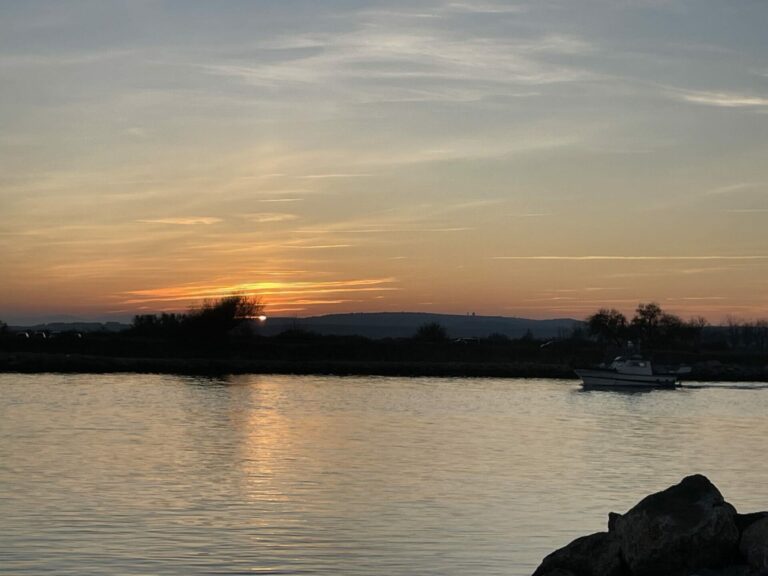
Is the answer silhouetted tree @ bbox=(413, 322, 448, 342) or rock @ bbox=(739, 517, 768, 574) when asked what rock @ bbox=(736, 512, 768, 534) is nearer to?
rock @ bbox=(739, 517, 768, 574)

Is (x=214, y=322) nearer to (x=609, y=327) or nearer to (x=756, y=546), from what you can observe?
(x=609, y=327)

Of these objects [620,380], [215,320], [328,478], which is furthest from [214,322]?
[328,478]

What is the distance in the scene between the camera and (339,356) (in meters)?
120

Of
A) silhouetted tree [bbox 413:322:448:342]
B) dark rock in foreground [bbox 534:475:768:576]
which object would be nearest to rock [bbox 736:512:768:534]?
dark rock in foreground [bbox 534:475:768:576]

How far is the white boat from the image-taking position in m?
89.5

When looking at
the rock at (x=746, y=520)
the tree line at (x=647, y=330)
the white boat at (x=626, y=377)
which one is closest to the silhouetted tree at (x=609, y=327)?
the tree line at (x=647, y=330)

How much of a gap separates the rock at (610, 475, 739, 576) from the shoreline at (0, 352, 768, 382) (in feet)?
271

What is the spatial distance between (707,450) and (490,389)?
43789mm

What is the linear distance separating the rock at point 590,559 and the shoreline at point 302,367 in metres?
81.6

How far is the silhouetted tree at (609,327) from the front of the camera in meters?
155

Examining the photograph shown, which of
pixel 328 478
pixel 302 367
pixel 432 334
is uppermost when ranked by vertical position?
pixel 432 334

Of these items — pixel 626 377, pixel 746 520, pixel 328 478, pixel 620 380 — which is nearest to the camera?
pixel 746 520

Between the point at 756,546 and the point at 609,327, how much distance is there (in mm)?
142154

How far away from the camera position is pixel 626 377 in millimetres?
91375
